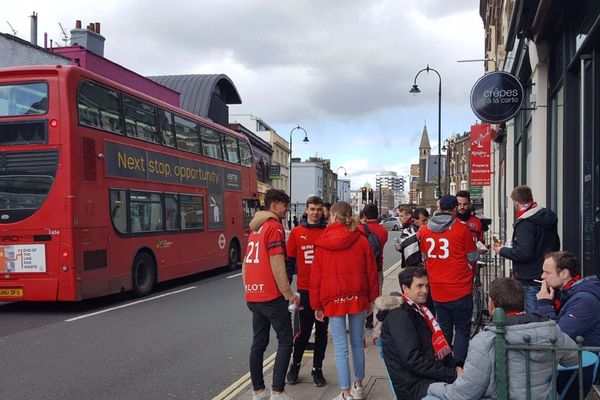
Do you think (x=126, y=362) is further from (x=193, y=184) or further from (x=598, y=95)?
(x=193, y=184)

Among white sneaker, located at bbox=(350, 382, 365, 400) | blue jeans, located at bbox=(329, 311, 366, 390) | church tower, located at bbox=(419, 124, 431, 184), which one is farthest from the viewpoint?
church tower, located at bbox=(419, 124, 431, 184)

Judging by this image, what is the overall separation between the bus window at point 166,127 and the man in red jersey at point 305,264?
8449mm

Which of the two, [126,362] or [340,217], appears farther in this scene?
[126,362]

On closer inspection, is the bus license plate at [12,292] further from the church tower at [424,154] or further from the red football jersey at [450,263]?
the church tower at [424,154]

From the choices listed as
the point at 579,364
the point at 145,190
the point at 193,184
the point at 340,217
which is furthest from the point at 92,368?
the point at 193,184

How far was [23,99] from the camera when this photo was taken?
1023 centimetres

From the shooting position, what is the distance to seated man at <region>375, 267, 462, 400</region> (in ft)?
11.7

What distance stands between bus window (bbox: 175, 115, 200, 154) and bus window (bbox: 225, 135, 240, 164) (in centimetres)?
218

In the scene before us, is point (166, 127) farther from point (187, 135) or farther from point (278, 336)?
point (278, 336)

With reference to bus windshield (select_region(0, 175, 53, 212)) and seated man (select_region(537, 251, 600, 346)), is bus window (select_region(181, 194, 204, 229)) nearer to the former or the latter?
bus windshield (select_region(0, 175, 53, 212))

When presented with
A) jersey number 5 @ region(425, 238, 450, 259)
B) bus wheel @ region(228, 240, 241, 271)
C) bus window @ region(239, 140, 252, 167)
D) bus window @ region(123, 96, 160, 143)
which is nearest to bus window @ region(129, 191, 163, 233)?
bus window @ region(123, 96, 160, 143)

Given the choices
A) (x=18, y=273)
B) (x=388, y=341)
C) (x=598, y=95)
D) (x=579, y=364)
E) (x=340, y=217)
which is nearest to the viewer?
Result: (x=579, y=364)

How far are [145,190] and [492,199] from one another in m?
15.6

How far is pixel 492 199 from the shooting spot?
23.3 metres
